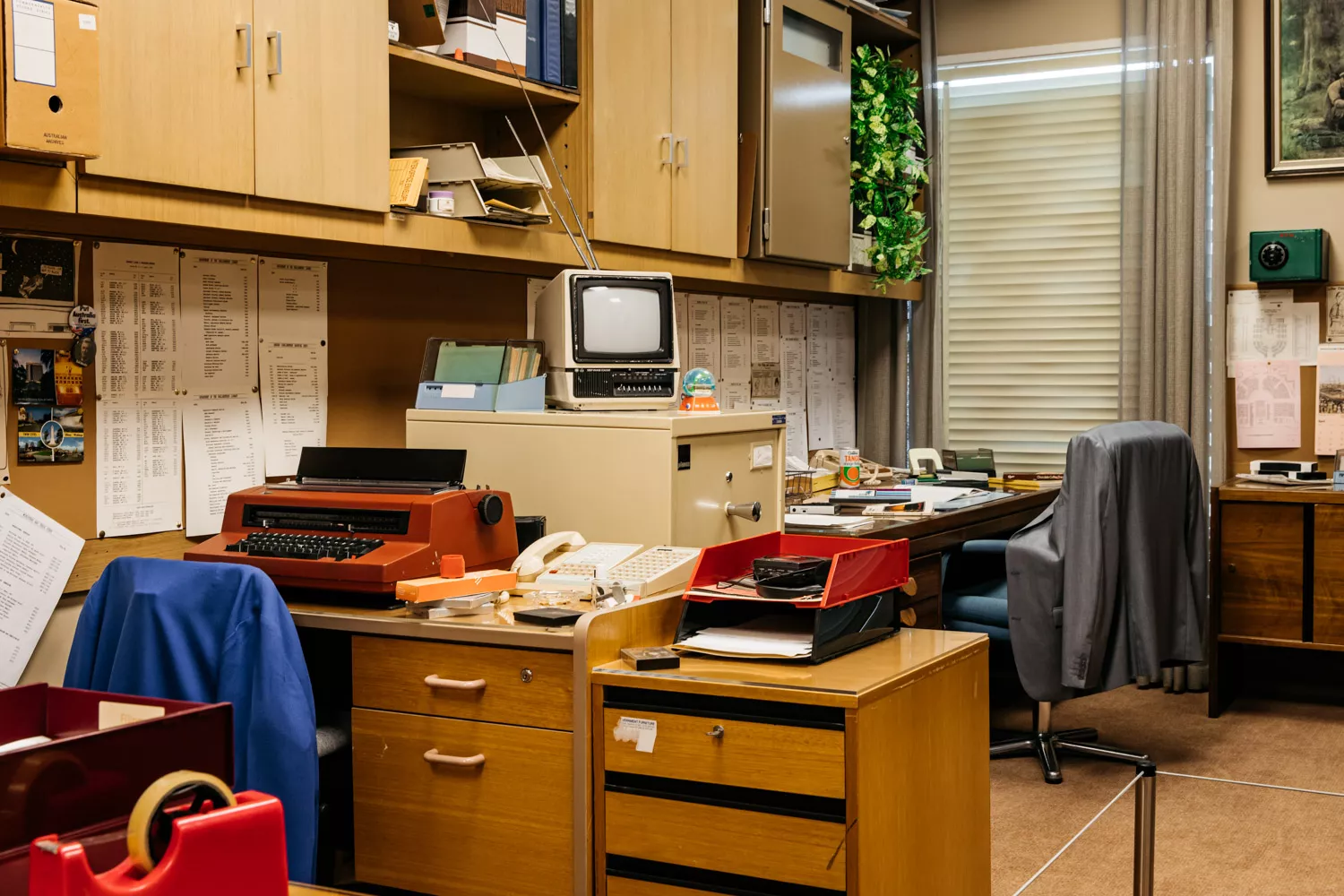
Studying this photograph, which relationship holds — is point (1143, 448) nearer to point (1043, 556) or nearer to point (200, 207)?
point (1043, 556)

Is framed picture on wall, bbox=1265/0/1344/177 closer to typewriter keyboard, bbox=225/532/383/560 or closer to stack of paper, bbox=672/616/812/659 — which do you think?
stack of paper, bbox=672/616/812/659

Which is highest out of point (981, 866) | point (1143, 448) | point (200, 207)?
point (200, 207)

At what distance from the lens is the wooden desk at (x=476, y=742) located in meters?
1.96

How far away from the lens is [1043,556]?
11.2 feet

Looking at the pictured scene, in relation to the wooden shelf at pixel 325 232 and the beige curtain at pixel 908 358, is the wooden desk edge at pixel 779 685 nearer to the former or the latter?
the wooden shelf at pixel 325 232

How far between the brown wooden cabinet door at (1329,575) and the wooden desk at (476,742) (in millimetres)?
3019

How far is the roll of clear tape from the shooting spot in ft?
3.06

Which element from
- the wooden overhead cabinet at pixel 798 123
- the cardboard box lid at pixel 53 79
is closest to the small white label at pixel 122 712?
the cardboard box lid at pixel 53 79

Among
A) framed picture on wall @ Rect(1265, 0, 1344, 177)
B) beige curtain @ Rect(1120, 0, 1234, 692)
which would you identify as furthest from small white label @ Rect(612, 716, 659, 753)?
framed picture on wall @ Rect(1265, 0, 1344, 177)

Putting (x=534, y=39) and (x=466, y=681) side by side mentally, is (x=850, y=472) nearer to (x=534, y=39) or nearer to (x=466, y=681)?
(x=534, y=39)

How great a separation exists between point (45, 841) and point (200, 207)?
1583 millimetres

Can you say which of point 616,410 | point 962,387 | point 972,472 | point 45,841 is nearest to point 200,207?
point 616,410

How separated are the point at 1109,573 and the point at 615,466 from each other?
1509mm

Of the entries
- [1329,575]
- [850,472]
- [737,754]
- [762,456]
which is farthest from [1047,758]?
[737,754]
